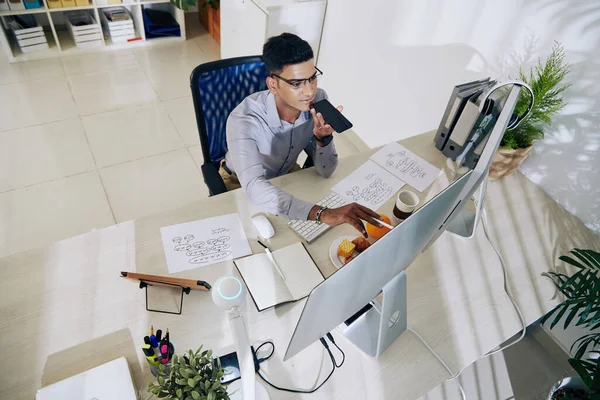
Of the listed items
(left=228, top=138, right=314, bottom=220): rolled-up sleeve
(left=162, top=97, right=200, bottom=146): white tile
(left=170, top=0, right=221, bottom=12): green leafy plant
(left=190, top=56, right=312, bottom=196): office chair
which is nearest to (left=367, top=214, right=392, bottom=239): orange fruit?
(left=228, top=138, right=314, bottom=220): rolled-up sleeve

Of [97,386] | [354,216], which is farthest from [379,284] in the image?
[97,386]

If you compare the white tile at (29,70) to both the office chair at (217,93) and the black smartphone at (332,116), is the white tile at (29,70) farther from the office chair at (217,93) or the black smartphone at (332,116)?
the black smartphone at (332,116)

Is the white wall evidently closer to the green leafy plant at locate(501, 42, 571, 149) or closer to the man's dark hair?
the green leafy plant at locate(501, 42, 571, 149)

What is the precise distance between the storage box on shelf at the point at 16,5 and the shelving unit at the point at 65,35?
0.02 metres

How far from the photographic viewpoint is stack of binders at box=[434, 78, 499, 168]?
1.47 m

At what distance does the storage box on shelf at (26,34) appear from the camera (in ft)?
10.2

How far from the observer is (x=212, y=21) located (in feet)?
12.4

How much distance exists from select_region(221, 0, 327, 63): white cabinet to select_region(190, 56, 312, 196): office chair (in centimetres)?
100

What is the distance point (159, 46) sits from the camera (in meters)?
3.64

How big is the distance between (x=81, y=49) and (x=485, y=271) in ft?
11.7

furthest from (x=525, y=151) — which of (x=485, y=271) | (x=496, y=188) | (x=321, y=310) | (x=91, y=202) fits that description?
(x=91, y=202)

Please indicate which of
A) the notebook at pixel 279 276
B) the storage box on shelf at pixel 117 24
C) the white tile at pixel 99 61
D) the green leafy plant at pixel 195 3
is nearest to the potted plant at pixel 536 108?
the notebook at pixel 279 276

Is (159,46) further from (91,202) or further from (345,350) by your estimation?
(345,350)

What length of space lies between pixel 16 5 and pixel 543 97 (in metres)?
3.57
